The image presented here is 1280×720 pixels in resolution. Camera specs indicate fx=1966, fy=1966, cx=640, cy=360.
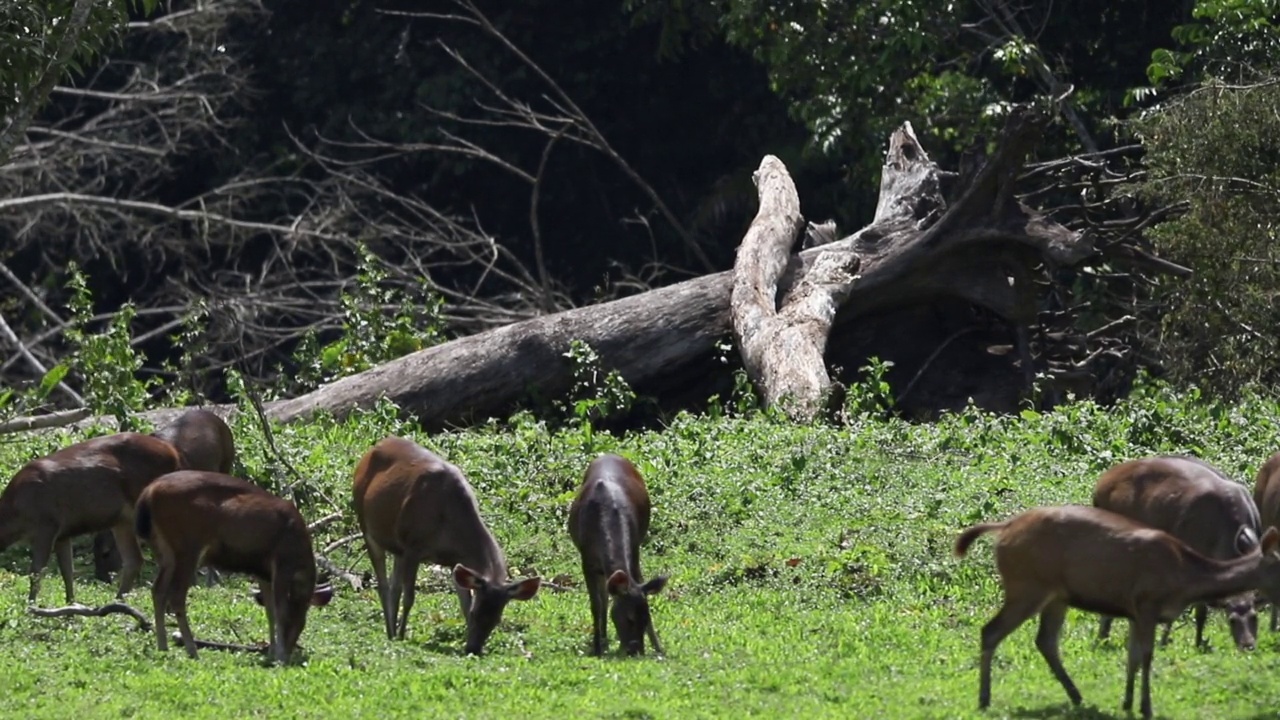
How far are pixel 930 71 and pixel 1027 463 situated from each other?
8.95 m

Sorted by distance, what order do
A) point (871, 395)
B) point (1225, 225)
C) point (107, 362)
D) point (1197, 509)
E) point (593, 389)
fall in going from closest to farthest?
point (1197, 509) < point (1225, 225) < point (871, 395) < point (107, 362) < point (593, 389)

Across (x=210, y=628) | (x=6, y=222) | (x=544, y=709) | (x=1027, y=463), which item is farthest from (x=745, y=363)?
(x=6, y=222)

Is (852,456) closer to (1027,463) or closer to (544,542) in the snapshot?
(1027,463)

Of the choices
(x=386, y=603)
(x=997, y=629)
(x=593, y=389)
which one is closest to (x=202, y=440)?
(x=386, y=603)

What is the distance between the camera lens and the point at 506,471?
13.4 metres

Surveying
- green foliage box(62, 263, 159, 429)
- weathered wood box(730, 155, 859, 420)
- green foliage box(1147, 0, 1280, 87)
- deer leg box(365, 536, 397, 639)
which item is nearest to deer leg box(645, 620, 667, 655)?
deer leg box(365, 536, 397, 639)

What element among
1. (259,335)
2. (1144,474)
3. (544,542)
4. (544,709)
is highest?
(1144,474)

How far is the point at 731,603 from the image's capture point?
35.3ft

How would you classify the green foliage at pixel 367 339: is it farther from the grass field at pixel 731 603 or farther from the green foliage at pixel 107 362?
the grass field at pixel 731 603

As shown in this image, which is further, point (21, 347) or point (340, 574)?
point (21, 347)

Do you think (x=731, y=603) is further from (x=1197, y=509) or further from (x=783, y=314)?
(x=783, y=314)

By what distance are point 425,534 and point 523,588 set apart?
2.71 ft

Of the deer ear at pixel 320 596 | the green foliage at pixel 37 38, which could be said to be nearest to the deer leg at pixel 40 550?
the deer ear at pixel 320 596

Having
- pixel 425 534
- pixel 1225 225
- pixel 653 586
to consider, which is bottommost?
pixel 425 534
